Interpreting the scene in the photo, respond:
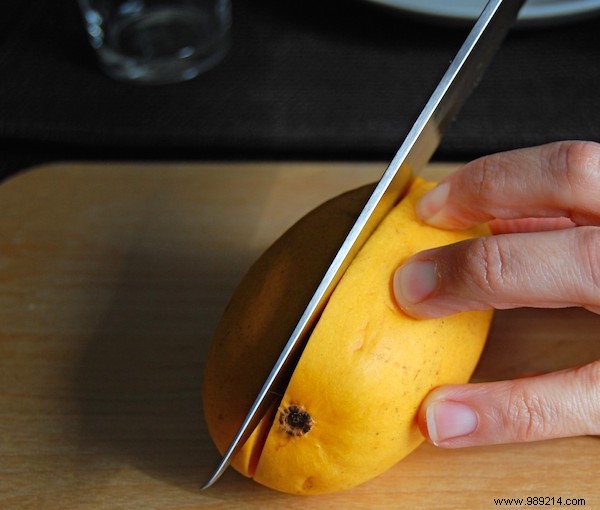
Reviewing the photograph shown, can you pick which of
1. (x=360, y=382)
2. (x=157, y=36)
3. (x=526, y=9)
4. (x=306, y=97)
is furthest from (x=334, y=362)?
(x=157, y=36)

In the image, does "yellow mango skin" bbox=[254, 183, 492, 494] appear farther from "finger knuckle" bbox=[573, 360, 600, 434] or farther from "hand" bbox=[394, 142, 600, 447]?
"finger knuckle" bbox=[573, 360, 600, 434]

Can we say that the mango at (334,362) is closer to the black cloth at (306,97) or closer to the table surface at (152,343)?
the table surface at (152,343)

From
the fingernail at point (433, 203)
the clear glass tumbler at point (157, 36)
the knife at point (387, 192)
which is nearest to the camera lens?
the knife at point (387, 192)

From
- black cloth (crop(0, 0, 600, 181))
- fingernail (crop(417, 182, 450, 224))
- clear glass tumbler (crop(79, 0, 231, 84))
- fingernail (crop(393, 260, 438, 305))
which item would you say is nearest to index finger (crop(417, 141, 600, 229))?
fingernail (crop(417, 182, 450, 224))

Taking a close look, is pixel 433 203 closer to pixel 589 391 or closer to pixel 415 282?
pixel 415 282

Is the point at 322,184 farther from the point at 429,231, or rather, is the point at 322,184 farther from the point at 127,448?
the point at 127,448

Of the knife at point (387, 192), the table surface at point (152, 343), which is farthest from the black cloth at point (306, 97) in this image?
the knife at point (387, 192)
